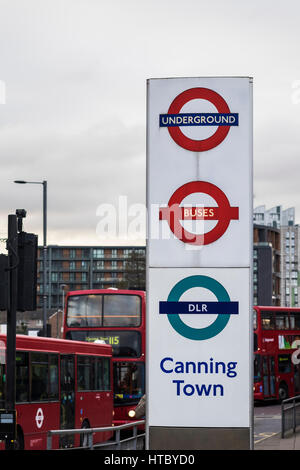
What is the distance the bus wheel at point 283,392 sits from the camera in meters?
36.5

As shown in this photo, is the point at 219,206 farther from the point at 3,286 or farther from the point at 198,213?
the point at 3,286

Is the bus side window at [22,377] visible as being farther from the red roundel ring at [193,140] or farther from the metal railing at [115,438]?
the red roundel ring at [193,140]

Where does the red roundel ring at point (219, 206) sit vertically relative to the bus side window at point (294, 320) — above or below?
above

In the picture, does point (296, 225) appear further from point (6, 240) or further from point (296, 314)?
point (6, 240)

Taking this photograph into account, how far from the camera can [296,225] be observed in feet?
643

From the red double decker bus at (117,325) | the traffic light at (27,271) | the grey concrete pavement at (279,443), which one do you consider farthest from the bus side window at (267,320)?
the traffic light at (27,271)

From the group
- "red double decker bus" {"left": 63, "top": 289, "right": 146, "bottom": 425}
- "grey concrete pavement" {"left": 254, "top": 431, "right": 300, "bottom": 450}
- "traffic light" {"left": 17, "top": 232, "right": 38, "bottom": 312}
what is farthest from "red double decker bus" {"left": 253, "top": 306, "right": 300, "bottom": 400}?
"traffic light" {"left": 17, "top": 232, "right": 38, "bottom": 312}

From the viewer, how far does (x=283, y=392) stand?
36750 mm

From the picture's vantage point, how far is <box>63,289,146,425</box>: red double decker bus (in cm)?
2395

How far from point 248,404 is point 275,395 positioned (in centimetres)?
3087

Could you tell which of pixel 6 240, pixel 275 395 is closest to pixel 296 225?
pixel 275 395

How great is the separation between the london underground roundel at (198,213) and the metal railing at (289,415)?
49.2ft
